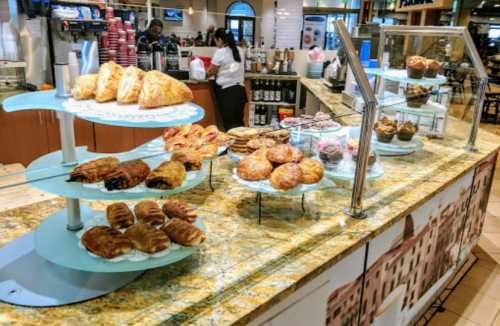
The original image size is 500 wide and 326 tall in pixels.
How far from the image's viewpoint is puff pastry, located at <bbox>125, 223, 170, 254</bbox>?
107 centimetres

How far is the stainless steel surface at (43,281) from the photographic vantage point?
1.02 metres

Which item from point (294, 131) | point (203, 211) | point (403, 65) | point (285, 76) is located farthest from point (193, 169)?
point (285, 76)

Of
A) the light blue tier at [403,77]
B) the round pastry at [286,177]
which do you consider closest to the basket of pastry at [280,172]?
the round pastry at [286,177]

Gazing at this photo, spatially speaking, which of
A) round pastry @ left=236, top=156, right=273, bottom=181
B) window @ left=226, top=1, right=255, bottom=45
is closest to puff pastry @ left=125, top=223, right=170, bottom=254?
round pastry @ left=236, top=156, right=273, bottom=181

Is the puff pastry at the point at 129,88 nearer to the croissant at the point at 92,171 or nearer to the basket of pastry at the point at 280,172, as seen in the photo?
the croissant at the point at 92,171

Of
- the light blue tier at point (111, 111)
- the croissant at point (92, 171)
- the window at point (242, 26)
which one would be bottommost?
the croissant at point (92, 171)

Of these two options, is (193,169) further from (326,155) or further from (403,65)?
(403,65)

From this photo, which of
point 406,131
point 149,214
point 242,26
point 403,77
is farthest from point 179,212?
point 242,26

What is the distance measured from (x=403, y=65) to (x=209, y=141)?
189 centimetres

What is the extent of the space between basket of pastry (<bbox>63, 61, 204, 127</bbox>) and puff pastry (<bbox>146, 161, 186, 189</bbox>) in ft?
0.46

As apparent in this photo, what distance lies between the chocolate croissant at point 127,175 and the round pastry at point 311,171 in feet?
1.91

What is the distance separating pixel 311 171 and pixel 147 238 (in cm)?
66

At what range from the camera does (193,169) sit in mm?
1279

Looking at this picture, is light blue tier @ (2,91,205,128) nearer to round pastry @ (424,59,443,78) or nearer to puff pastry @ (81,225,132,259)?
puff pastry @ (81,225,132,259)
